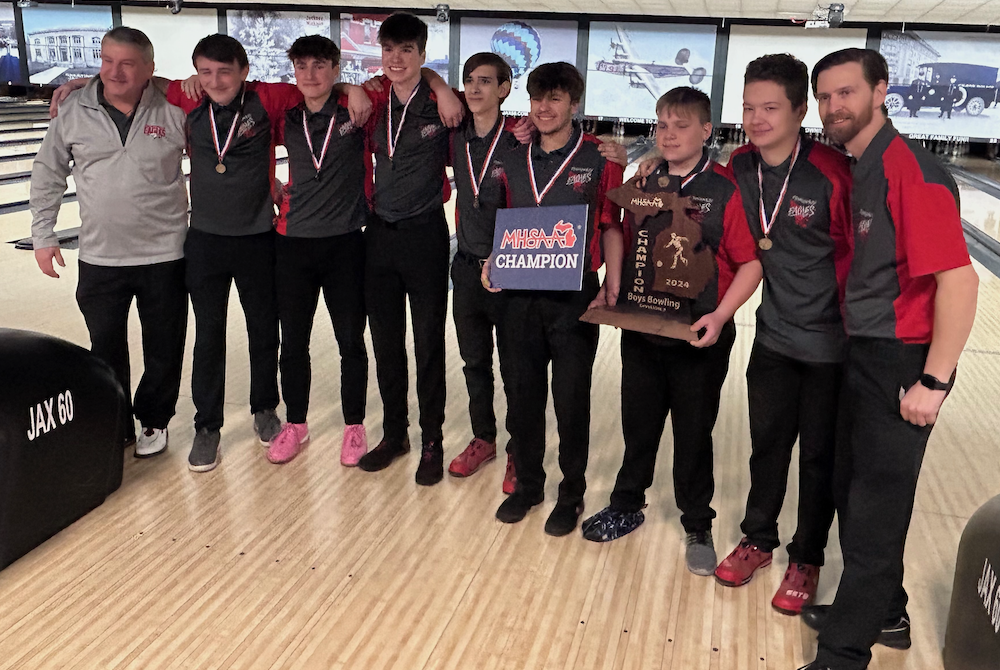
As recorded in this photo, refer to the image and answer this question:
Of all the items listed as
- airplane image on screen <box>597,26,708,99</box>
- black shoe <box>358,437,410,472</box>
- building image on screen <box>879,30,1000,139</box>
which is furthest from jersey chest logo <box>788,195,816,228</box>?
building image on screen <box>879,30,1000,139</box>

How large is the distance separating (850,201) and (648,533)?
962 mm

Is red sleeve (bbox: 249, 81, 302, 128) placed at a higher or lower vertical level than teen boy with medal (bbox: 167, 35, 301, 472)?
higher

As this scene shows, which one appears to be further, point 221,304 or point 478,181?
point 221,304

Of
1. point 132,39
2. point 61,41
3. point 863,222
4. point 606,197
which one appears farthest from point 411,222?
point 61,41

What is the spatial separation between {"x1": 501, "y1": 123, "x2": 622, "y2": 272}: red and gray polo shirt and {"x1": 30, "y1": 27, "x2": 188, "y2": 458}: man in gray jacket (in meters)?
0.98

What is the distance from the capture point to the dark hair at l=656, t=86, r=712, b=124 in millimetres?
1724

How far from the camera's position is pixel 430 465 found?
2336 mm

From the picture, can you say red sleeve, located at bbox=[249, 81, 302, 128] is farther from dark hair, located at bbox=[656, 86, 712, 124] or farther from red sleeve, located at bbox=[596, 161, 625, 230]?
dark hair, located at bbox=[656, 86, 712, 124]

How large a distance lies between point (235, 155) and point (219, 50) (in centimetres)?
26

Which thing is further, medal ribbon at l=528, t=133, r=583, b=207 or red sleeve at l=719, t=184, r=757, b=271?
medal ribbon at l=528, t=133, r=583, b=207

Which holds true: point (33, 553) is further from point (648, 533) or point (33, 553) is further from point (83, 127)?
point (648, 533)

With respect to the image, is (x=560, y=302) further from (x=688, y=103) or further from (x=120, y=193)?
(x=120, y=193)

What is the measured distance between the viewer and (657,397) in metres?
1.93

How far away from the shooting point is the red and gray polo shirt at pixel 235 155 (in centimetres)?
224
